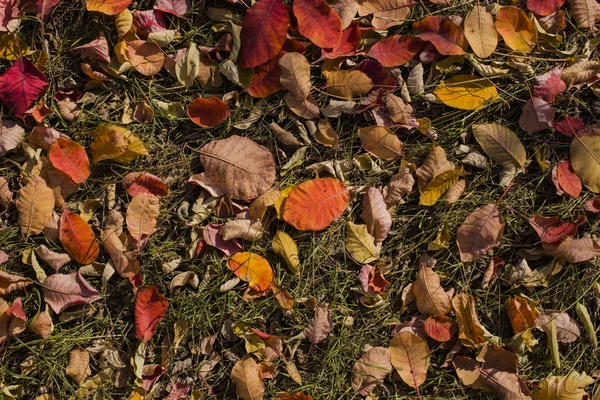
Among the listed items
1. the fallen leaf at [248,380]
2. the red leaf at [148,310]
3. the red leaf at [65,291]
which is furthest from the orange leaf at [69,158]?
the fallen leaf at [248,380]

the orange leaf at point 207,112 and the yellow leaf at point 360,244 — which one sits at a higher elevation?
the orange leaf at point 207,112

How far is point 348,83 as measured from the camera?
2.24 m

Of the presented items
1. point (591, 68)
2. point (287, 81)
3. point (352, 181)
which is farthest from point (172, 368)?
point (591, 68)

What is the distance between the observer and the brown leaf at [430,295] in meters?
2.19

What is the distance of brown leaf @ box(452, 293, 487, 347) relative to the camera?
7.14 ft

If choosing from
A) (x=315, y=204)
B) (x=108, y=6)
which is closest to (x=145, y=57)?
(x=108, y=6)

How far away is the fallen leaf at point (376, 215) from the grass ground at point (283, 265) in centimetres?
5

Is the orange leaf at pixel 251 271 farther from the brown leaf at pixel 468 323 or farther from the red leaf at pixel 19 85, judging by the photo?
the red leaf at pixel 19 85

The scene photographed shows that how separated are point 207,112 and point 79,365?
1.05 meters

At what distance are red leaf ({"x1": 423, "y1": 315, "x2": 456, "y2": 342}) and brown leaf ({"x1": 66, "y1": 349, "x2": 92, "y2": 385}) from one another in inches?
49.6

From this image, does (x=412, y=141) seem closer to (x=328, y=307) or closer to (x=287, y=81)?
(x=287, y=81)

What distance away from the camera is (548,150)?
7.50 ft

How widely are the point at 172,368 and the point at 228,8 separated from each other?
4.55 ft

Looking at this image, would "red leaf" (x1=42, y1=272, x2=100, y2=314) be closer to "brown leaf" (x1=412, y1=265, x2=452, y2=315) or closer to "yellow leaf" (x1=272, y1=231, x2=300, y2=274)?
"yellow leaf" (x1=272, y1=231, x2=300, y2=274)
